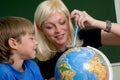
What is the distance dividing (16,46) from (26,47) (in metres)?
0.06

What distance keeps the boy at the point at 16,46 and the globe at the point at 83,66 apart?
0.23 meters

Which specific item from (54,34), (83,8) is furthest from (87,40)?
(83,8)

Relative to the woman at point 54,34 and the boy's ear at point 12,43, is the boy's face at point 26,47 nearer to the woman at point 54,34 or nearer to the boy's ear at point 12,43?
the boy's ear at point 12,43

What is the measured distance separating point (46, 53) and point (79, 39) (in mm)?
267

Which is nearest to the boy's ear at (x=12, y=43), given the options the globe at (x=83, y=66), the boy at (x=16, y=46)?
the boy at (x=16, y=46)

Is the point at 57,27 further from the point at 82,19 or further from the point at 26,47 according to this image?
the point at 26,47

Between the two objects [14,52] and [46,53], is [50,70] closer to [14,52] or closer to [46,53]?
[46,53]

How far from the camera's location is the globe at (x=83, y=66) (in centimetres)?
122

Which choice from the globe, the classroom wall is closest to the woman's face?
the globe

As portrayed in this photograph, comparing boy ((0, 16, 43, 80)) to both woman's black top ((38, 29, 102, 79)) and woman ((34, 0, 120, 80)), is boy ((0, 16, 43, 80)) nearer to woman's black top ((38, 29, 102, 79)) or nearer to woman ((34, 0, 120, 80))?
woman ((34, 0, 120, 80))

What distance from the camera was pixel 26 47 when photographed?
144 centimetres

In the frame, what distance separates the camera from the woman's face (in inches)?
64.9

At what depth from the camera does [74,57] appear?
126 cm

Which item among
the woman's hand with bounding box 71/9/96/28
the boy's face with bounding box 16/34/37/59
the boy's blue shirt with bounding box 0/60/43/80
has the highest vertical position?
the woman's hand with bounding box 71/9/96/28
